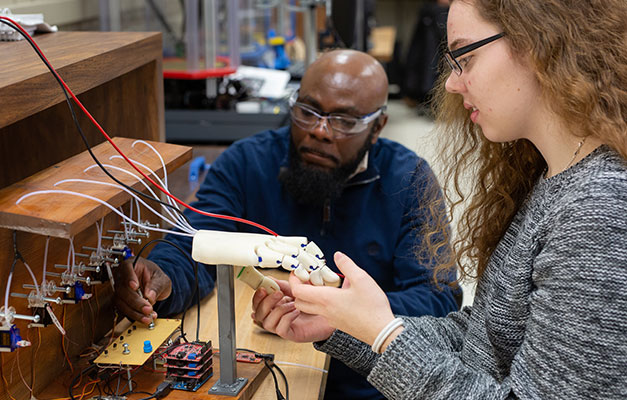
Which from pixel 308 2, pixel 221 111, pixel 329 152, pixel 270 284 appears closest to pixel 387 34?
pixel 308 2

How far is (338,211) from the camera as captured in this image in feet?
6.23

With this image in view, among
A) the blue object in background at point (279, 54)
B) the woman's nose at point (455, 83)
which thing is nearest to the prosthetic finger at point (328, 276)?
the woman's nose at point (455, 83)

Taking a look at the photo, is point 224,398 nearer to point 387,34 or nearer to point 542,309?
point 542,309

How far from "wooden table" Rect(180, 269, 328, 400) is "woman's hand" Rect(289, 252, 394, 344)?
281 millimetres

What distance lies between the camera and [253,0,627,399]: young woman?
3.09 ft

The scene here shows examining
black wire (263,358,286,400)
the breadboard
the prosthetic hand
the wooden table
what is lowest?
the wooden table

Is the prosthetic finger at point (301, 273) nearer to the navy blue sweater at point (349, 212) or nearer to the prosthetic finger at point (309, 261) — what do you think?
the prosthetic finger at point (309, 261)

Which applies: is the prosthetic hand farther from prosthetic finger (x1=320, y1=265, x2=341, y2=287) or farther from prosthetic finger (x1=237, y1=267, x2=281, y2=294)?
prosthetic finger (x1=237, y1=267, x2=281, y2=294)

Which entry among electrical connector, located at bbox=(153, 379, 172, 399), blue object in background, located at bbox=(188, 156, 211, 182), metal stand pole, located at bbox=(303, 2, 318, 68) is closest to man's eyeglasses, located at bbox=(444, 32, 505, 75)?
electrical connector, located at bbox=(153, 379, 172, 399)

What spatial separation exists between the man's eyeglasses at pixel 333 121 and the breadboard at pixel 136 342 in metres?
0.69

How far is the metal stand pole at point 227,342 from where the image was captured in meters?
1.21

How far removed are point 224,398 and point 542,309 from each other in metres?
0.57

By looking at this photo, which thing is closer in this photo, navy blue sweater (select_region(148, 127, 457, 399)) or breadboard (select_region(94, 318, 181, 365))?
breadboard (select_region(94, 318, 181, 365))

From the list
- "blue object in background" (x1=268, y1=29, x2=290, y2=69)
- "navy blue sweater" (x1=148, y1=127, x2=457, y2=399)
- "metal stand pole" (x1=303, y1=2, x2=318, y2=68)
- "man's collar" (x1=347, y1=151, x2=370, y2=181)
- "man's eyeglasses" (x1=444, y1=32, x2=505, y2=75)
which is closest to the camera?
"man's eyeglasses" (x1=444, y1=32, x2=505, y2=75)
